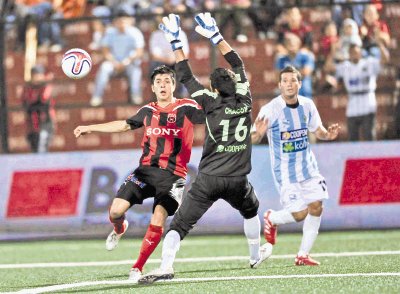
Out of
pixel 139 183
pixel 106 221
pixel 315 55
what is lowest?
pixel 106 221

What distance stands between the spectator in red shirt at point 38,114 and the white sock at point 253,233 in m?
5.48

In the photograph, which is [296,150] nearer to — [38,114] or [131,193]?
[131,193]

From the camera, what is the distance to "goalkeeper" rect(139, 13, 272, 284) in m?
8.70

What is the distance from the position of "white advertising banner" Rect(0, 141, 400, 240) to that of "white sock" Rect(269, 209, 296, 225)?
3176 millimetres

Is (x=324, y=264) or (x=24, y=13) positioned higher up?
(x=24, y=13)

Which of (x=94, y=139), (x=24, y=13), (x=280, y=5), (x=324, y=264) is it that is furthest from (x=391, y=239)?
(x=24, y=13)

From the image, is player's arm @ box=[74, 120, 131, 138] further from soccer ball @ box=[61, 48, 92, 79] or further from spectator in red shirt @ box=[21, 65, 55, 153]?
spectator in red shirt @ box=[21, 65, 55, 153]

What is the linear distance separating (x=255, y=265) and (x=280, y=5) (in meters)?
5.55

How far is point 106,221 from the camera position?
46.4ft

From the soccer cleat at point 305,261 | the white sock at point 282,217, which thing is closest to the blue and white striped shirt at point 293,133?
the white sock at point 282,217

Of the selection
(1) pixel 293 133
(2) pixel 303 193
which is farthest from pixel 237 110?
(2) pixel 303 193

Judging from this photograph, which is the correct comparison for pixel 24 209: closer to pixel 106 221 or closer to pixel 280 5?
pixel 106 221

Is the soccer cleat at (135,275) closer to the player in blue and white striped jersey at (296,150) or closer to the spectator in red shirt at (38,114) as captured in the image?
the player in blue and white striped jersey at (296,150)

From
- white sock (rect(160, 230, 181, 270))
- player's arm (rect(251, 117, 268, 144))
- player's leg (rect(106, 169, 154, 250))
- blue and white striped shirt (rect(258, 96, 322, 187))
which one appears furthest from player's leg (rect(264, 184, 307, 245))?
white sock (rect(160, 230, 181, 270))
